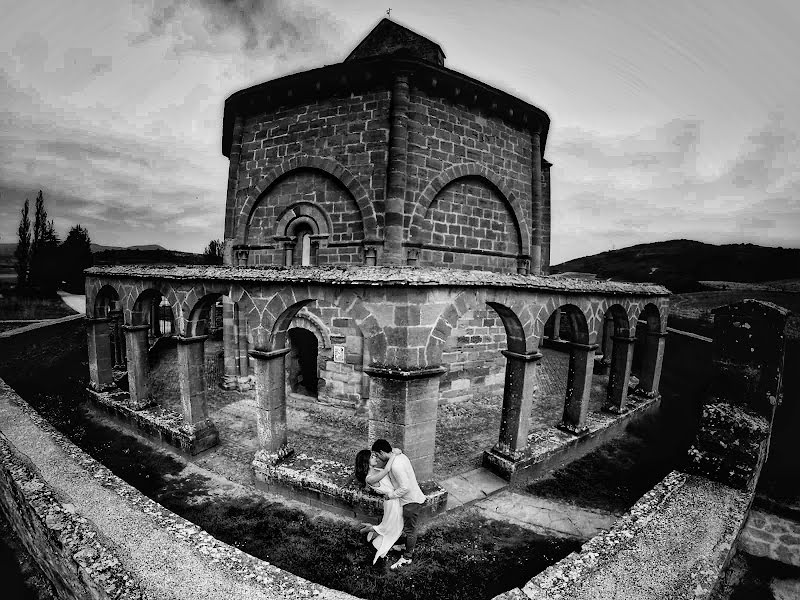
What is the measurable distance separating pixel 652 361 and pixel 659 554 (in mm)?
7266

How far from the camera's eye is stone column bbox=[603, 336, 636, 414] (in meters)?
8.19

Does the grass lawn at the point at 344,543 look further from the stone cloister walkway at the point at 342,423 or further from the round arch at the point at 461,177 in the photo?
the round arch at the point at 461,177

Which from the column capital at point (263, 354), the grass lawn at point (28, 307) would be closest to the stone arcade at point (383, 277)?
the column capital at point (263, 354)

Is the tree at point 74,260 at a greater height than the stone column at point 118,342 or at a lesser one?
greater

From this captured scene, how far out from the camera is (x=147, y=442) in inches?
277

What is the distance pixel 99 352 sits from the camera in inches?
343

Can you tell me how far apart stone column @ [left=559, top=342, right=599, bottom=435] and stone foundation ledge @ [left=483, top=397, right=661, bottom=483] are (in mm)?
203

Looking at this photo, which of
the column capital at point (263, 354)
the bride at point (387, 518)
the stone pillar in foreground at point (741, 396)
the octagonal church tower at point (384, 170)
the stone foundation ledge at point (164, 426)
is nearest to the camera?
the bride at point (387, 518)

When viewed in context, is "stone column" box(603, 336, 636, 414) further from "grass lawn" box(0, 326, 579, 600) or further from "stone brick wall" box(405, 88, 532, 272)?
"grass lawn" box(0, 326, 579, 600)

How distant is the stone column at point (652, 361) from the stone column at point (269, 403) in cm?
902

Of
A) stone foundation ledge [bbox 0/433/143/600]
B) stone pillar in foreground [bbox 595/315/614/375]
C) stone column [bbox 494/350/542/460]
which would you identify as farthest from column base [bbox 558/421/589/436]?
stone foundation ledge [bbox 0/433/143/600]

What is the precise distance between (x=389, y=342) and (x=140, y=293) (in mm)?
6065

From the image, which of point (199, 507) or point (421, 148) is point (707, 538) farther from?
point (421, 148)

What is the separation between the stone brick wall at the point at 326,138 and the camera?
26.8ft
